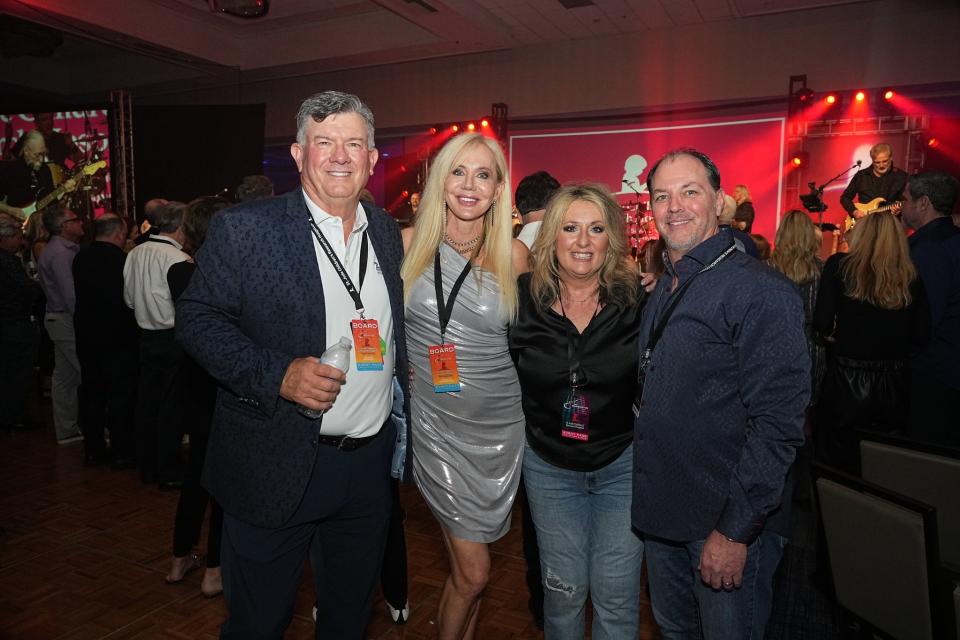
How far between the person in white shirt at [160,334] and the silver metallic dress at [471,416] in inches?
92.1

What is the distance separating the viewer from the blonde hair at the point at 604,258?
1961 mm

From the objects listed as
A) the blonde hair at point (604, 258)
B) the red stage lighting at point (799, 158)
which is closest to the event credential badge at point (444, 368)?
the blonde hair at point (604, 258)

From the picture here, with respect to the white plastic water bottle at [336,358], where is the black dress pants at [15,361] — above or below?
below

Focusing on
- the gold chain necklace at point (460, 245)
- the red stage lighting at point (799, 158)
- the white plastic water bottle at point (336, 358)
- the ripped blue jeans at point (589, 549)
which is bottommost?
the ripped blue jeans at point (589, 549)

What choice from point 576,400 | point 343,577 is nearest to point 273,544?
point 343,577

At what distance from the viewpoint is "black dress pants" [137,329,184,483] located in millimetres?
3964

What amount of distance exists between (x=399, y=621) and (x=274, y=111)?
11.5 metres

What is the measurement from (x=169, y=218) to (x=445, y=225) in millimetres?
2488

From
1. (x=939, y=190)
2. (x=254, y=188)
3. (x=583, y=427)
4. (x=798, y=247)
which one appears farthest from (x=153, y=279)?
(x=939, y=190)

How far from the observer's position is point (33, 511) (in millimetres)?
3754

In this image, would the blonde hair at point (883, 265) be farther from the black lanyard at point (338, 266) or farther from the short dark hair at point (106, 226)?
the short dark hair at point (106, 226)

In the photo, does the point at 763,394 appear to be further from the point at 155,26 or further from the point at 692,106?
the point at 155,26

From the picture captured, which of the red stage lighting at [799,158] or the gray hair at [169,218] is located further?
the red stage lighting at [799,158]

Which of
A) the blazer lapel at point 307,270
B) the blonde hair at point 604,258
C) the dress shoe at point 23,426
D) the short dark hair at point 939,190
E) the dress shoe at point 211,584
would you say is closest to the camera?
the blazer lapel at point 307,270
